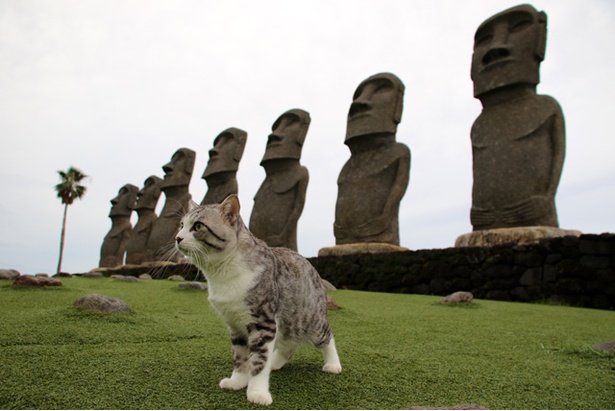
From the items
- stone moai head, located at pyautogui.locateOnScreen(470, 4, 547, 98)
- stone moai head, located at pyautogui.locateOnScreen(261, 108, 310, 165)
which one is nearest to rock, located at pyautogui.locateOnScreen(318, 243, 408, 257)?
stone moai head, located at pyautogui.locateOnScreen(470, 4, 547, 98)

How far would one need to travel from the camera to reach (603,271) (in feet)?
19.5

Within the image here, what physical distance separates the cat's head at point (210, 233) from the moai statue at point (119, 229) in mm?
18025

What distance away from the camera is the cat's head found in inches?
83.7

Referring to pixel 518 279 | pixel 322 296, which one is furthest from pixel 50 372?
pixel 518 279

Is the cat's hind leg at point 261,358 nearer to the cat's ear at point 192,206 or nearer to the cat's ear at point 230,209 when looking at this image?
the cat's ear at point 230,209

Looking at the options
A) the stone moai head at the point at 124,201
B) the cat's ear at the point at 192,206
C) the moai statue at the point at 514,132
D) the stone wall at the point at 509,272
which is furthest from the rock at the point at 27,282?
the stone moai head at the point at 124,201

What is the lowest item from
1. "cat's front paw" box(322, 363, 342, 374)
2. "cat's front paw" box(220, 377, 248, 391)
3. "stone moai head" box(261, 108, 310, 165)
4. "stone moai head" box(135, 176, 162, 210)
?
"cat's front paw" box(220, 377, 248, 391)

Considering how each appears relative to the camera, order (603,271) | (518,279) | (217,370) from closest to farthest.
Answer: (217,370)
(603,271)
(518,279)

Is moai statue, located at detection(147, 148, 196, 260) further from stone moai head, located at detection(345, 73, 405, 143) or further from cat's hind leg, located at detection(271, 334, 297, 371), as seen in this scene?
cat's hind leg, located at detection(271, 334, 297, 371)

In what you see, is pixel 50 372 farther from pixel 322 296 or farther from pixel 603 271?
pixel 603 271

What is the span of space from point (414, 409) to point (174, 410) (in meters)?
0.88

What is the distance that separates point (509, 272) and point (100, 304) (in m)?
5.41

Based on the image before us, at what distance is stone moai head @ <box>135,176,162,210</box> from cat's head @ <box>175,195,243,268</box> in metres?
16.6

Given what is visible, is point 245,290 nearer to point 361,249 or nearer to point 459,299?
point 459,299
